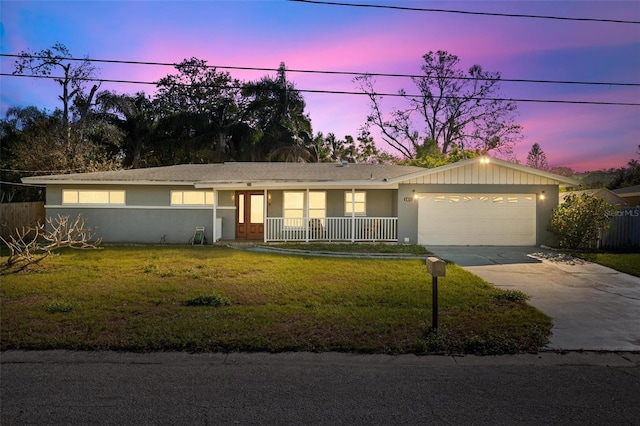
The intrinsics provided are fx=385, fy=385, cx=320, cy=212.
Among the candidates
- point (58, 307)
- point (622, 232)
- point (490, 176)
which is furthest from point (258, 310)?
point (622, 232)

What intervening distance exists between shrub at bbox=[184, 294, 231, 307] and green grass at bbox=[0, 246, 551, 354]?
2 cm

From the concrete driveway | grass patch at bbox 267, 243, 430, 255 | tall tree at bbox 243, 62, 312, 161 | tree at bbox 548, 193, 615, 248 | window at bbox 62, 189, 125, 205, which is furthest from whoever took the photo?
tall tree at bbox 243, 62, 312, 161

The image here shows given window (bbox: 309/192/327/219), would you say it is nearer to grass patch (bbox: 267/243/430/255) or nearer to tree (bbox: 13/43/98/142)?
grass patch (bbox: 267/243/430/255)

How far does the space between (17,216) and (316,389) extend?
62.3 feet

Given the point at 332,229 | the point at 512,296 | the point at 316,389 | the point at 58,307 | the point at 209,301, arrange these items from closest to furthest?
1. the point at 316,389
2. the point at 58,307
3. the point at 209,301
4. the point at 512,296
5. the point at 332,229

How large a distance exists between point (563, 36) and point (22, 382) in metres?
15.6

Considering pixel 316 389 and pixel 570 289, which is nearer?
pixel 316 389

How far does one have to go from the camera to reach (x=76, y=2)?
33.2 ft

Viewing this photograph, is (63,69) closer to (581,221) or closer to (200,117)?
(200,117)

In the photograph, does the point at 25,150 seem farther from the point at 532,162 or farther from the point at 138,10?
the point at 532,162

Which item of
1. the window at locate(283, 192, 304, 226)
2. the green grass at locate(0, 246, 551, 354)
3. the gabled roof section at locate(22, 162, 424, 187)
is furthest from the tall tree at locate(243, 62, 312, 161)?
the green grass at locate(0, 246, 551, 354)

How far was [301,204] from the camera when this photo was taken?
1669 centimetres

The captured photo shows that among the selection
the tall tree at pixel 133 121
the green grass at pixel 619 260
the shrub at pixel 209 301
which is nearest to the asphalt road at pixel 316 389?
the shrub at pixel 209 301

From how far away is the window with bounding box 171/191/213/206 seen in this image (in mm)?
15711
